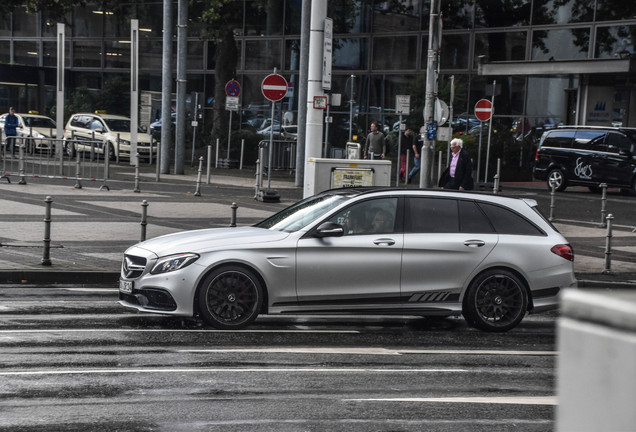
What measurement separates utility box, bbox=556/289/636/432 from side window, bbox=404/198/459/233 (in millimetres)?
8258

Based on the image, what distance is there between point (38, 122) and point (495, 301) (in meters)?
32.4

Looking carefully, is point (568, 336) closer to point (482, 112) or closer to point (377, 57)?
point (482, 112)

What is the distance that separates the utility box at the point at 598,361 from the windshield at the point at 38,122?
39039 millimetres

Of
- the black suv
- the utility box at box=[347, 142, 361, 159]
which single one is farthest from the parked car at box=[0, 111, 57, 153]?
the black suv

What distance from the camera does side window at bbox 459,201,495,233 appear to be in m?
9.84

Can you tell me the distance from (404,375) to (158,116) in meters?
37.7

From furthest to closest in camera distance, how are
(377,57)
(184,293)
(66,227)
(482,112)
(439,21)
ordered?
(377,57), (482,112), (439,21), (66,227), (184,293)

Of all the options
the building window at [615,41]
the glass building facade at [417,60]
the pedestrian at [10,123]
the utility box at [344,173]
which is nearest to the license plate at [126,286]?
the utility box at [344,173]

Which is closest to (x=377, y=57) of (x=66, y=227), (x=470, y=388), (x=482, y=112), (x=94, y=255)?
(x=482, y=112)

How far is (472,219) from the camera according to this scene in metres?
9.88

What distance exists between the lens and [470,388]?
6.84 meters

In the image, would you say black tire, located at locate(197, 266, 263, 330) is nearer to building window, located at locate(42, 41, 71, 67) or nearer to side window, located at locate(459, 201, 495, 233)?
side window, located at locate(459, 201, 495, 233)

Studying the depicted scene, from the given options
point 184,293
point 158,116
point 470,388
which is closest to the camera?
point 470,388

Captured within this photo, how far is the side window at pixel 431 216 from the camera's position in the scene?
9.70m
